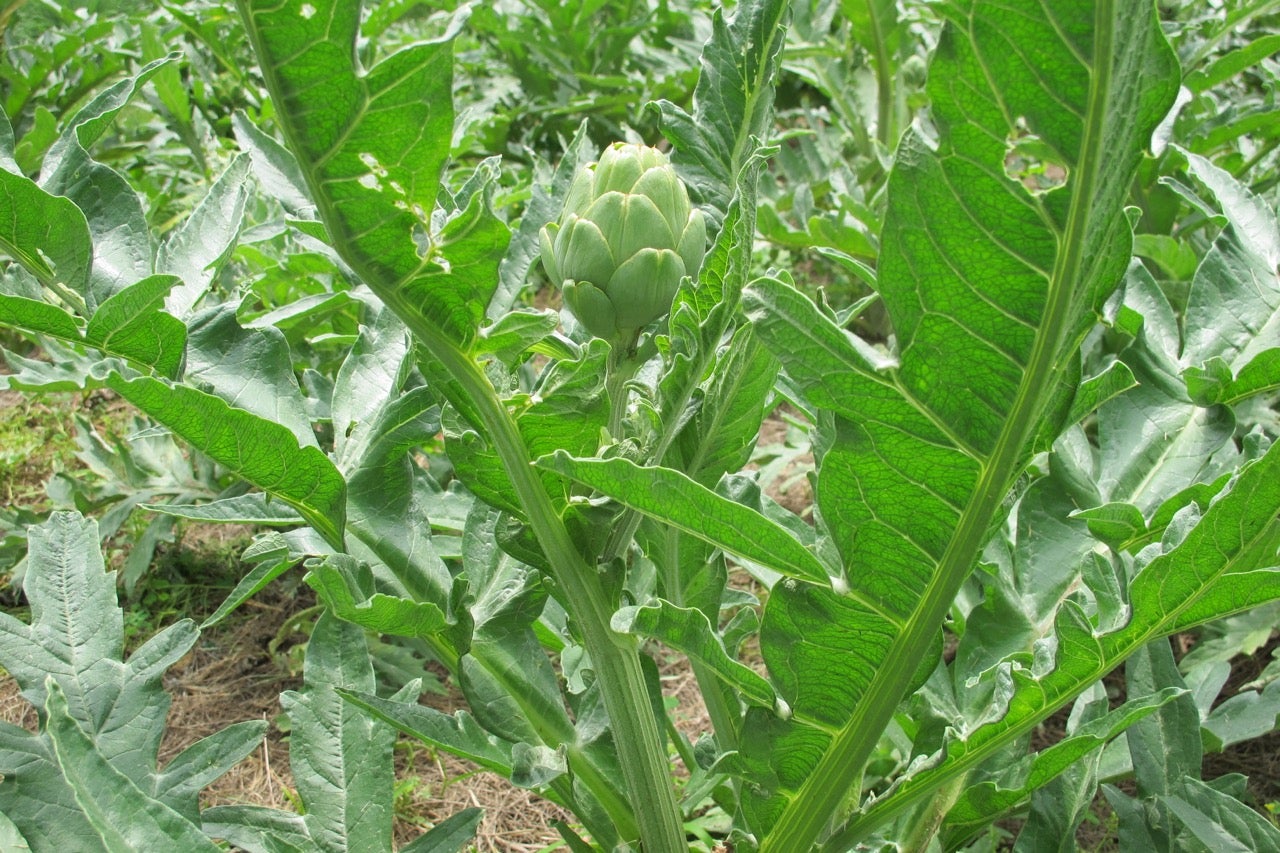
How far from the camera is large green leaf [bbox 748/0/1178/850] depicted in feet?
1.82

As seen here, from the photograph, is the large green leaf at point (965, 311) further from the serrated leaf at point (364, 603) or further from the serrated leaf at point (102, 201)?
the serrated leaf at point (102, 201)

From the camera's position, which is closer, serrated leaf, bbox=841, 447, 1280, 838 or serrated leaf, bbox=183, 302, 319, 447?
serrated leaf, bbox=841, 447, 1280, 838

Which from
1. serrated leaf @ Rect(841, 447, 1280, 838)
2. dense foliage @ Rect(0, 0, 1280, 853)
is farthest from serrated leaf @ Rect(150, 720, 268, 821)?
serrated leaf @ Rect(841, 447, 1280, 838)

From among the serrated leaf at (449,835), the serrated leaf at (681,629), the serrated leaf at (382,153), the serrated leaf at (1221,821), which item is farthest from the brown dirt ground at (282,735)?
the serrated leaf at (382,153)

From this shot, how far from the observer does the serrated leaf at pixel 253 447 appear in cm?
71

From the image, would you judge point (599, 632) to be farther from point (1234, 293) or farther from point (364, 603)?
point (1234, 293)

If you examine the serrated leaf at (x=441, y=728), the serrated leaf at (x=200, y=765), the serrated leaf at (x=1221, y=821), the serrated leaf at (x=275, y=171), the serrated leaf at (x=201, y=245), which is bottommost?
the serrated leaf at (x=1221, y=821)

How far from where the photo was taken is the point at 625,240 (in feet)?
2.56

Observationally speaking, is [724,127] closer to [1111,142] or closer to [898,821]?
[1111,142]

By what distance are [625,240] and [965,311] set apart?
10.2 inches

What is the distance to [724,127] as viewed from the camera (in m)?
0.86

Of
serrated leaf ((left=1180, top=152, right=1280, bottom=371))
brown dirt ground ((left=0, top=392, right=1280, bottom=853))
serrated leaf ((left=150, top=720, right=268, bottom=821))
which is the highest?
serrated leaf ((left=1180, top=152, right=1280, bottom=371))

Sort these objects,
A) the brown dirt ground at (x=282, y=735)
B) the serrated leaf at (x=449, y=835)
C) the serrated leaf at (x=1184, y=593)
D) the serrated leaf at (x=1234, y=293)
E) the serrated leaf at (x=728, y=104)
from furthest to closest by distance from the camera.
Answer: the brown dirt ground at (x=282, y=735) → the serrated leaf at (x=1234, y=293) → the serrated leaf at (x=449, y=835) → the serrated leaf at (x=728, y=104) → the serrated leaf at (x=1184, y=593)

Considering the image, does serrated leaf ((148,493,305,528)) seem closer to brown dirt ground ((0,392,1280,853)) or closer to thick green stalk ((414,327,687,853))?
thick green stalk ((414,327,687,853))
